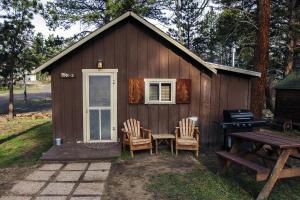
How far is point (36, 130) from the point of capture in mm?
12805

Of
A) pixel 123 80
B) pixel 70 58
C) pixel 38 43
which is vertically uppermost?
pixel 38 43

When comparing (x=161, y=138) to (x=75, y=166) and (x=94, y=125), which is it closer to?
(x=94, y=125)

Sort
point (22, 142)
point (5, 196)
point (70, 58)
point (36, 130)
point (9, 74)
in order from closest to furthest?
point (5, 196) → point (70, 58) → point (22, 142) → point (36, 130) → point (9, 74)

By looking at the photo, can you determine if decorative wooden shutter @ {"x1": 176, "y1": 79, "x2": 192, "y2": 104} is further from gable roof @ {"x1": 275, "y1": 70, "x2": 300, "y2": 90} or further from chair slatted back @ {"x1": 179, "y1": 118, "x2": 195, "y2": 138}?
gable roof @ {"x1": 275, "y1": 70, "x2": 300, "y2": 90}

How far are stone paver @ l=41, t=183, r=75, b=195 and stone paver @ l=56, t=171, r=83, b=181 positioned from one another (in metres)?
0.30

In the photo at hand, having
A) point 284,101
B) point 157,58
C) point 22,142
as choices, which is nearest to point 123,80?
point 157,58

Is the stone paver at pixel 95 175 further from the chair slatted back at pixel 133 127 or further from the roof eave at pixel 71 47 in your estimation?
the roof eave at pixel 71 47

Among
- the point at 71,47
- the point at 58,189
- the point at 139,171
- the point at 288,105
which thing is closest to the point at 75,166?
the point at 58,189

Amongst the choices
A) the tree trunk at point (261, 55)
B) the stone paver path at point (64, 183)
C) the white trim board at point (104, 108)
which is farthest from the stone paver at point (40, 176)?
the tree trunk at point (261, 55)

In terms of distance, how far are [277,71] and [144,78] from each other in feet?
49.7

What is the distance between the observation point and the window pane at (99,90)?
29.4ft

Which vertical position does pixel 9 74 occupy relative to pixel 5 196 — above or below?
above

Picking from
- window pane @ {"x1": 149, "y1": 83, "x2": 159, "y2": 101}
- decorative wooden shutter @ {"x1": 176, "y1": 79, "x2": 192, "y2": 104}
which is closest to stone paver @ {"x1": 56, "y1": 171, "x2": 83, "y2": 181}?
window pane @ {"x1": 149, "y1": 83, "x2": 159, "y2": 101}

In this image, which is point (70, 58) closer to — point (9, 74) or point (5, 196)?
point (5, 196)
